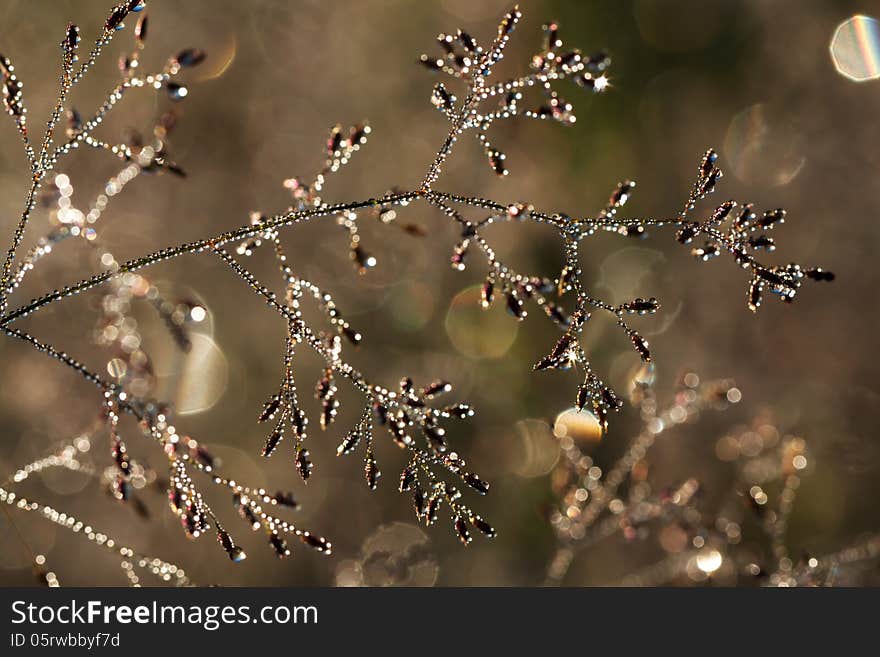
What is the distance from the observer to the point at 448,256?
1.79 metres

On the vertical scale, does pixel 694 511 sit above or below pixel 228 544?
above

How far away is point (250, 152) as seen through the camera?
175 centimetres

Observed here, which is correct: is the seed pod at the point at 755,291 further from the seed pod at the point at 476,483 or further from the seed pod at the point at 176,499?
the seed pod at the point at 176,499

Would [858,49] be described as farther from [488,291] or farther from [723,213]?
[488,291]

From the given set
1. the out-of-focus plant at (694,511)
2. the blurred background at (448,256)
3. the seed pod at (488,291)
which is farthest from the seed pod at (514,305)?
the blurred background at (448,256)

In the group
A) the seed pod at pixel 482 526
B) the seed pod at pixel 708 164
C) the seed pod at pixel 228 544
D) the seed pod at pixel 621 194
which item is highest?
the seed pod at pixel 708 164

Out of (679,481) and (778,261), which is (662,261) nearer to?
(778,261)

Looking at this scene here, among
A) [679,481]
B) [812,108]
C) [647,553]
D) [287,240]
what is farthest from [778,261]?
[287,240]

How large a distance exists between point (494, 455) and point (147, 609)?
892 millimetres

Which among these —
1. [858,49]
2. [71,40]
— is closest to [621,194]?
[71,40]

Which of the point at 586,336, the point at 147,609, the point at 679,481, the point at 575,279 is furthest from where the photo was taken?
the point at 586,336

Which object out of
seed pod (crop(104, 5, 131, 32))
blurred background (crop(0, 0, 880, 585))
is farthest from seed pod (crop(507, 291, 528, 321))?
blurred background (crop(0, 0, 880, 585))

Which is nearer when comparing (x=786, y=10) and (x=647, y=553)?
(x=647, y=553)

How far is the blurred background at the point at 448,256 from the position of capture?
166 centimetres
